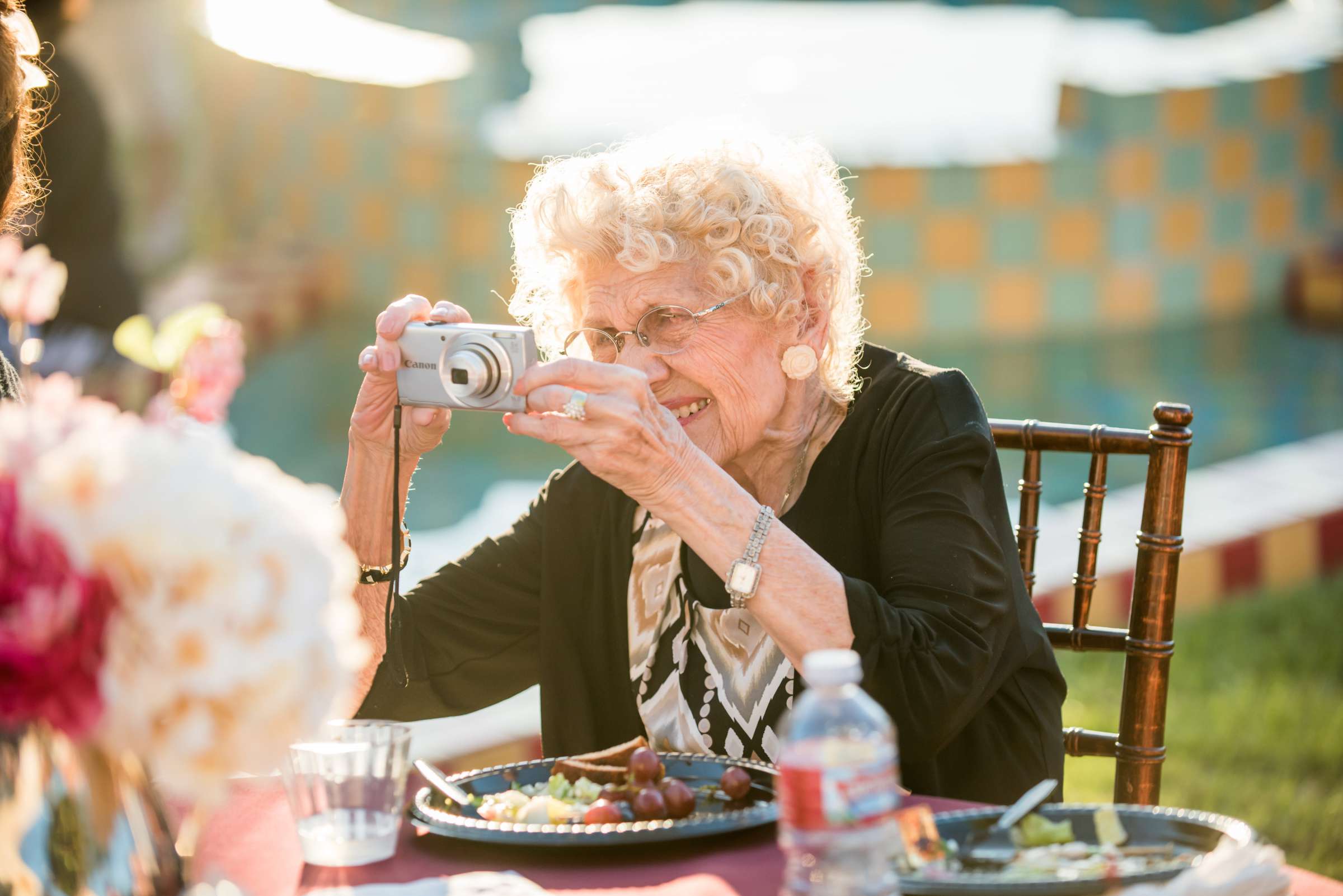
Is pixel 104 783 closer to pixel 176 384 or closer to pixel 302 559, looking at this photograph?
pixel 302 559

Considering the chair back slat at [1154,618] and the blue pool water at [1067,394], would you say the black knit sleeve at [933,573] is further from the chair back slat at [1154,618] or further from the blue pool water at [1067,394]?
the blue pool water at [1067,394]

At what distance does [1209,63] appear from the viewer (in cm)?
730

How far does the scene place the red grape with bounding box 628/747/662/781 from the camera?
115cm

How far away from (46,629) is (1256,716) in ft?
11.5

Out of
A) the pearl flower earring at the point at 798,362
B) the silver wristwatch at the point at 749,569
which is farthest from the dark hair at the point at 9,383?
the pearl flower earring at the point at 798,362

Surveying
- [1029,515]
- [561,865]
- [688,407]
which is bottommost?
[561,865]

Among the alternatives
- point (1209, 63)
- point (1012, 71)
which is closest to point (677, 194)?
point (1012, 71)

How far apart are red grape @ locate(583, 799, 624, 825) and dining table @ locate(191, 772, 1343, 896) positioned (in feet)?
0.11

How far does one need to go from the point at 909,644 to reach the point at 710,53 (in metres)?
6.13

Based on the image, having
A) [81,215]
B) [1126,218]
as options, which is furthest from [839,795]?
[1126,218]

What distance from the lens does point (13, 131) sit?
1544 millimetres

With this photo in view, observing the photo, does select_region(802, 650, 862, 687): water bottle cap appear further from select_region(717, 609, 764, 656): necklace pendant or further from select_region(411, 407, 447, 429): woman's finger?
select_region(411, 407, 447, 429): woman's finger

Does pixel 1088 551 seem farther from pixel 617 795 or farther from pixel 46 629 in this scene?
pixel 46 629

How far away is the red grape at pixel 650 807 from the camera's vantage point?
1.08 metres
